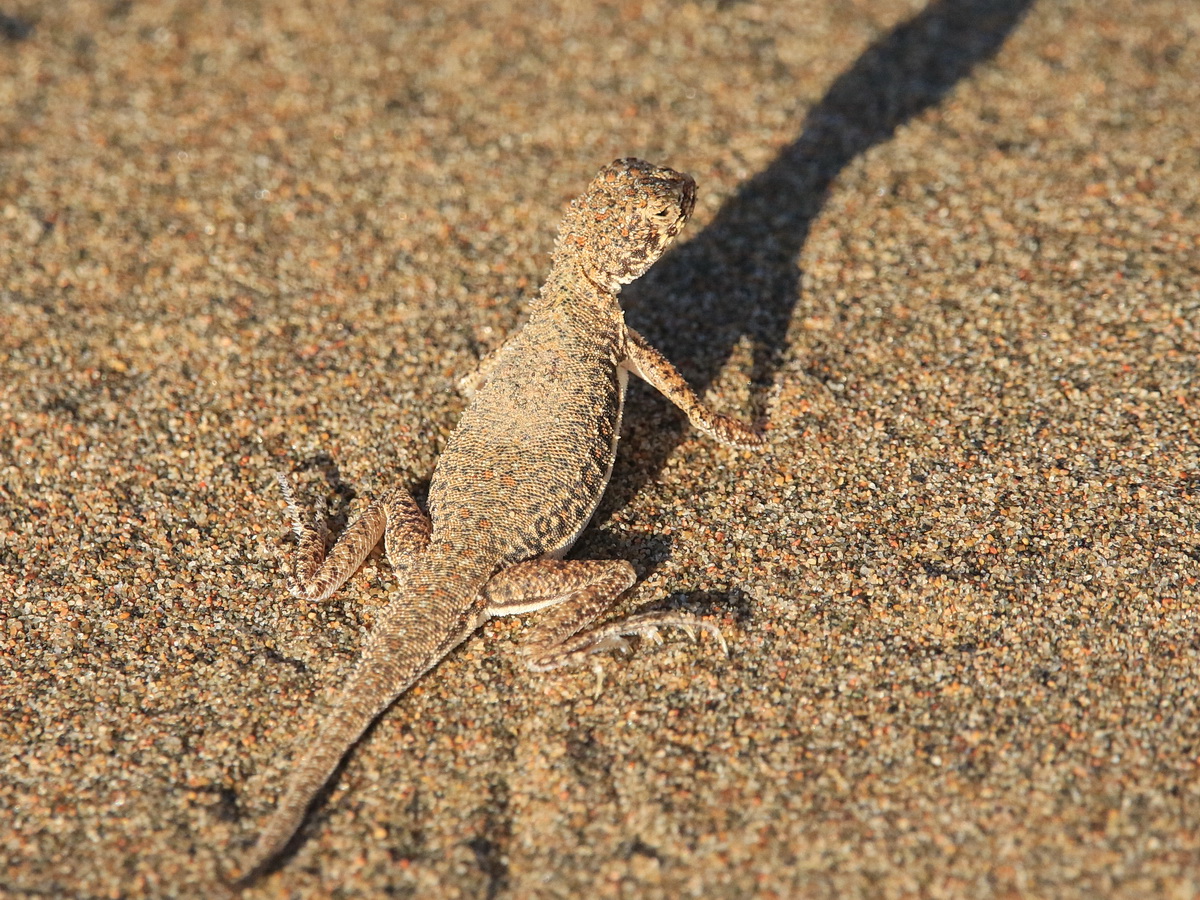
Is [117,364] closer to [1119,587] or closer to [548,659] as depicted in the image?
[548,659]

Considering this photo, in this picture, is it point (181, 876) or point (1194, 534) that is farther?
point (1194, 534)

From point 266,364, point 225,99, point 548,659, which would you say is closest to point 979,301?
point 548,659

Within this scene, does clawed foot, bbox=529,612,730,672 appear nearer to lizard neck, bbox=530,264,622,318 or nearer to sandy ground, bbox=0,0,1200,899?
sandy ground, bbox=0,0,1200,899

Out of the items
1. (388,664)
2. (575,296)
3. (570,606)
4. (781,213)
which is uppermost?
(575,296)

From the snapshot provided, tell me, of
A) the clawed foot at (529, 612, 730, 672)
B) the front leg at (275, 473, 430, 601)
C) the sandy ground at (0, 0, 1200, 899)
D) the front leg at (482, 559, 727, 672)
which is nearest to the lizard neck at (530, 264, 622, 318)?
the sandy ground at (0, 0, 1200, 899)

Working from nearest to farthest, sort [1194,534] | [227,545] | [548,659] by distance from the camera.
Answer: [548,659], [1194,534], [227,545]

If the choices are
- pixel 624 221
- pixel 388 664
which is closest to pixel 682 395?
pixel 624 221

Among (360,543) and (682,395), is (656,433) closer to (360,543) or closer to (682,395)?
(682,395)
